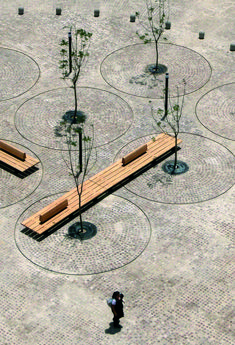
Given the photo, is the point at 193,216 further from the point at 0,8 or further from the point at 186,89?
the point at 0,8

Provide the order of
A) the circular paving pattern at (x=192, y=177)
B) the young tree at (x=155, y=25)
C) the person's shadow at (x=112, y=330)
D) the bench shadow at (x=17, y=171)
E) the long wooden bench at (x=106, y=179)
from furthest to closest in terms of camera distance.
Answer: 1. the young tree at (x=155, y=25)
2. the bench shadow at (x=17, y=171)
3. the circular paving pattern at (x=192, y=177)
4. the long wooden bench at (x=106, y=179)
5. the person's shadow at (x=112, y=330)

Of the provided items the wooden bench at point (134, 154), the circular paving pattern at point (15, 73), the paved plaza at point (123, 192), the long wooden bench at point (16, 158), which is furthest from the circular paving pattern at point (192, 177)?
the circular paving pattern at point (15, 73)

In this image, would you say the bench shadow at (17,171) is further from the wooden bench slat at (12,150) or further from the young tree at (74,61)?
the young tree at (74,61)

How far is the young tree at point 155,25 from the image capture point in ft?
134

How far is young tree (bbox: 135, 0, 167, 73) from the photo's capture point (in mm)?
40781

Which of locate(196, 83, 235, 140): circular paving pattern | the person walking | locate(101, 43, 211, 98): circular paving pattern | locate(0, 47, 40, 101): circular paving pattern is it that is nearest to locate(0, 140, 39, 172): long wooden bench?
locate(0, 47, 40, 101): circular paving pattern

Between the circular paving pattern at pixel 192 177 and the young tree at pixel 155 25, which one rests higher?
the young tree at pixel 155 25

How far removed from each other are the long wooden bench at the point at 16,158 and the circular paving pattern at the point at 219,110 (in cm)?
903

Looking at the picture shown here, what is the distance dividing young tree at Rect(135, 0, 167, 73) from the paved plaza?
0.59m

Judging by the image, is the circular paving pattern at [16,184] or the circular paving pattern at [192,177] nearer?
the circular paving pattern at [16,184]

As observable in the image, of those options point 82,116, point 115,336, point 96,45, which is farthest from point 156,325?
point 96,45

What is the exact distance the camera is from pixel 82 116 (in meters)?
37.4

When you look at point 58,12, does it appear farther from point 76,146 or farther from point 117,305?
point 117,305

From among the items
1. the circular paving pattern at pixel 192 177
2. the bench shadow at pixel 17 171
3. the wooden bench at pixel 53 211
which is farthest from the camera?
the bench shadow at pixel 17 171
